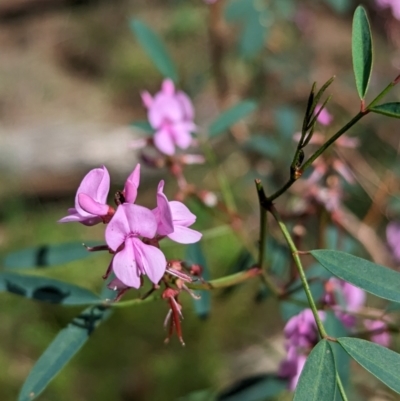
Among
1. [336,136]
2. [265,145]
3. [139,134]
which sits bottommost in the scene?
[139,134]

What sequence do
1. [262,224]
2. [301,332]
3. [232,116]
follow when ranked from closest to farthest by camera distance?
1. [262,224]
2. [301,332]
3. [232,116]

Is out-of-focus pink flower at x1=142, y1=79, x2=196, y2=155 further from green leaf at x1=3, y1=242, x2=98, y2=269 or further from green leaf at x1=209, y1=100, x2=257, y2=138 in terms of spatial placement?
green leaf at x1=3, y1=242, x2=98, y2=269

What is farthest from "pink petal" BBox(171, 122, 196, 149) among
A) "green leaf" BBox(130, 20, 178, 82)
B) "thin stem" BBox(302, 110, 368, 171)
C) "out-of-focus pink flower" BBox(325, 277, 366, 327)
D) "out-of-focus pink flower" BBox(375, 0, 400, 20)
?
"out-of-focus pink flower" BBox(375, 0, 400, 20)

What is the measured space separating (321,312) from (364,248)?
0.49 metres

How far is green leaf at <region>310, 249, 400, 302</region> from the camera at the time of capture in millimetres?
539

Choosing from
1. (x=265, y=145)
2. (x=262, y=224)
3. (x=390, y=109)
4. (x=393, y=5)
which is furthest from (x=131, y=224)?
(x=393, y=5)

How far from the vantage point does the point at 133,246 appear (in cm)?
54

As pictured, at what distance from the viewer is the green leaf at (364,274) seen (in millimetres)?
539

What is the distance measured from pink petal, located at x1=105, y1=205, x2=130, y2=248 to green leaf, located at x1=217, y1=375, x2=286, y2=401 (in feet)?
1.69

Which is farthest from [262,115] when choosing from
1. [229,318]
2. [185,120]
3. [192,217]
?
[192,217]

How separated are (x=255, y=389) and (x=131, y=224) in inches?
21.3

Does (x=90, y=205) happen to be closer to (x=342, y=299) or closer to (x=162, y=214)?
(x=162, y=214)

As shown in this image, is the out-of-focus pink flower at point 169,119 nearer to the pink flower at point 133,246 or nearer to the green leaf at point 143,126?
the green leaf at point 143,126

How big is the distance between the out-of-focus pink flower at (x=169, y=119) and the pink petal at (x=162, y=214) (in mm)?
340
